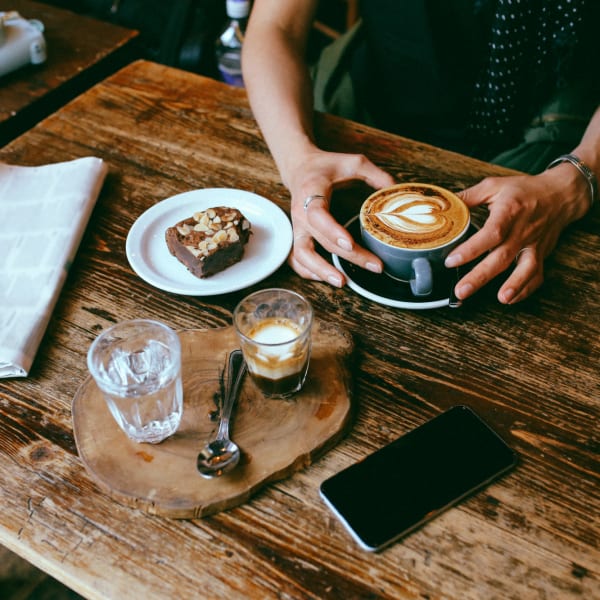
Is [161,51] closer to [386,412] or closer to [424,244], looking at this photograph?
[424,244]

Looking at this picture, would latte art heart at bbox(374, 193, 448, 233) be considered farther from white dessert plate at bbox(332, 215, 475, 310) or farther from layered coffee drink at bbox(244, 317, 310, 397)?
layered coffee drink at bbox(244, 317, 310, 397)

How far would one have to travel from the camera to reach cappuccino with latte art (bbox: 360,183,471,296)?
3.05 feet

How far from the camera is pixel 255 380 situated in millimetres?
836

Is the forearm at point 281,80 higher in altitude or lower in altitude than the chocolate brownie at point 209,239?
higher

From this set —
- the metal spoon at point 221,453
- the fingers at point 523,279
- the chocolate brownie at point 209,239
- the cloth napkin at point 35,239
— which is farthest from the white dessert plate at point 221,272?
the fingers at point 523,279

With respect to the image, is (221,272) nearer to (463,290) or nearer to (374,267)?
(374,267)

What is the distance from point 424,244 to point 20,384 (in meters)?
0.65

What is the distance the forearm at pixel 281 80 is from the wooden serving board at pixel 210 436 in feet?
1.61

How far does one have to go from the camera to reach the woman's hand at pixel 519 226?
3.17 ft

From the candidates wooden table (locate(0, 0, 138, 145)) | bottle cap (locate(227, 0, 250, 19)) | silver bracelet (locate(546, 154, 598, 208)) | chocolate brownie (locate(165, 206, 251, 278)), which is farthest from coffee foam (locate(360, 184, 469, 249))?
bottle cap (locate(227, 0, 250, 19))

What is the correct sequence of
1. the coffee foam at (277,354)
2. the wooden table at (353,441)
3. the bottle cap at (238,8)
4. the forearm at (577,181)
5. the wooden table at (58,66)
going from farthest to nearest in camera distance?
1. the bottle cap at (238,8)
2. the wooden table at (58,66)
3. the forearm at (577,181)
4. the coffee foam at (277,354)
5. the wooden table at (353,441)

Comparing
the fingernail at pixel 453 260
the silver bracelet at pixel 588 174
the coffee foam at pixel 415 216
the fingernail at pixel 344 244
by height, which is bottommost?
the fingernail at pixel 344 244

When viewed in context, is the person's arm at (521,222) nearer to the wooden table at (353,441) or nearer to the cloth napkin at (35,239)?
the wooden table at (353,441)

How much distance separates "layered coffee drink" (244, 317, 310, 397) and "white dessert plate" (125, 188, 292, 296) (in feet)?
0.47
